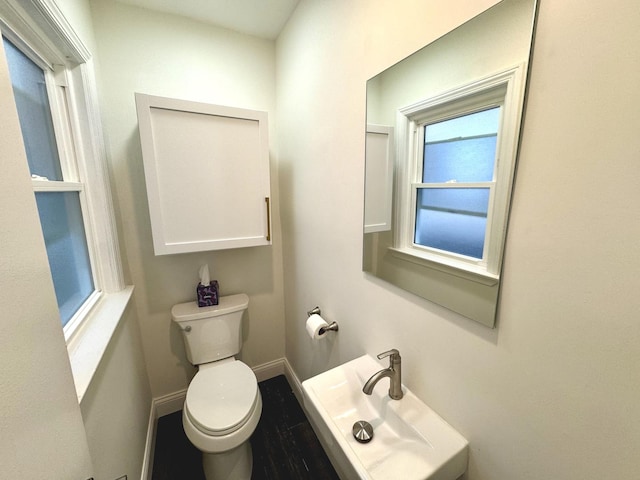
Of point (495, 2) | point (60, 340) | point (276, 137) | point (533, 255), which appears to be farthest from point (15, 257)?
point (276, 137)

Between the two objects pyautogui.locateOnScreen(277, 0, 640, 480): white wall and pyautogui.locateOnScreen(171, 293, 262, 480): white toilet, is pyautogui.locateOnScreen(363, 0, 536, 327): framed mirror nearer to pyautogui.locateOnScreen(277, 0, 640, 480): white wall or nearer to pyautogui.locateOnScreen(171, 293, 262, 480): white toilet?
pyautogui.locateOnScreen(277, 0, 640, 480): white wall

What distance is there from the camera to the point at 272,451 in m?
1.57

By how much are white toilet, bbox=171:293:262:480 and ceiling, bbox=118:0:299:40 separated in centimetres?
169

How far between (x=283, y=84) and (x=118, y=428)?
1.92 m

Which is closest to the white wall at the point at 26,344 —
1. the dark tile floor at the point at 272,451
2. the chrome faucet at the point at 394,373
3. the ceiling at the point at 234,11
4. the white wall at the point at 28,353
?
the white wall at the point at 28,353

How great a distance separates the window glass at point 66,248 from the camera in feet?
3.10

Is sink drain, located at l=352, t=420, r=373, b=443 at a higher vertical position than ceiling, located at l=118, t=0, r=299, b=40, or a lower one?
lower

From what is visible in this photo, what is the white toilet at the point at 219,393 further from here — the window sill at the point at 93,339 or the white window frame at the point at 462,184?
the white window frame at the point at 462,184

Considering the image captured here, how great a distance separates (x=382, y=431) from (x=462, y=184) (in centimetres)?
86

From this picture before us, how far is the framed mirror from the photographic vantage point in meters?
0.62

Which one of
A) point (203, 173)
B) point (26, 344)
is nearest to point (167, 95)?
point (203, 173)

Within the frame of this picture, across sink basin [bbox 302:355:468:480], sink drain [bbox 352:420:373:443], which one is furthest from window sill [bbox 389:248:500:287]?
sink drain [bbox 352:420:373:443]

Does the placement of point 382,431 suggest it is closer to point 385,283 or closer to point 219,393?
point 385,283

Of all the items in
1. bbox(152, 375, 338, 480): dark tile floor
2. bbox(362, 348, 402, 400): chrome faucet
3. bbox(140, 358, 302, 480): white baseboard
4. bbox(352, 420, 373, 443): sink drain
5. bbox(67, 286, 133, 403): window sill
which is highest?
bbox(67, 286, 133, 403): window sill
